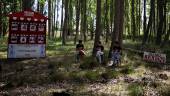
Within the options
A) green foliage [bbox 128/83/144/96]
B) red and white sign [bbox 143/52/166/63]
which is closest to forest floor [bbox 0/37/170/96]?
green foliage [bbox 128/83/144/96]

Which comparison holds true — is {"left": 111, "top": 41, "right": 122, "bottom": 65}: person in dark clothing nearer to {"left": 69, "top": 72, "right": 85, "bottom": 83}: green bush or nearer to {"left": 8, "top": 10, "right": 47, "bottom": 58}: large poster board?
{"left": 69, "top": 72, "right": 85, "bottom": 83}: green bush

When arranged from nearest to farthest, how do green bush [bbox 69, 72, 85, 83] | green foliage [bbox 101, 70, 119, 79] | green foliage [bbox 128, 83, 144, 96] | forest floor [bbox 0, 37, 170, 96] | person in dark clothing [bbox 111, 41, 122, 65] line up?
1. green foliage [bbox 128, 83, 144, 96]
2. forest floor [bbox 0, 37, 170, 96]
3. green bush [bbox 69, 72, 85, 83]
4. green foliage [bbox 101, 70, 119, 79]
5. person in dark clothing [bbox 111, 41, 122, 65]

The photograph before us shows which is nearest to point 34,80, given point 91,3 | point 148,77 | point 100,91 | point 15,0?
point 100,91

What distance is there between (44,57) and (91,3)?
42.2 m

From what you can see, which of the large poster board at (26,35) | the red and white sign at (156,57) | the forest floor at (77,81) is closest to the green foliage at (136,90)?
the forest floor at (77,81)

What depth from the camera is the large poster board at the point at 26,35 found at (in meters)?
26.2

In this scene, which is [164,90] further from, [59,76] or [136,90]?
[59,76]

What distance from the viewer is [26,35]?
2675 cm

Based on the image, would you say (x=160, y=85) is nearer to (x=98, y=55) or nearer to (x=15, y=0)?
(x=98, y=55)

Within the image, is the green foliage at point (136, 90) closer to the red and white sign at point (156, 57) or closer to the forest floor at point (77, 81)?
the forest floor at point (77, 81)

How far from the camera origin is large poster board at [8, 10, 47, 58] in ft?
85.9

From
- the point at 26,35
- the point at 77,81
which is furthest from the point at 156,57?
the point at 77,81

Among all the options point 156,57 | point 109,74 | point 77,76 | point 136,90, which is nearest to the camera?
point 136,90

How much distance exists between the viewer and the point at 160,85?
16562mm
